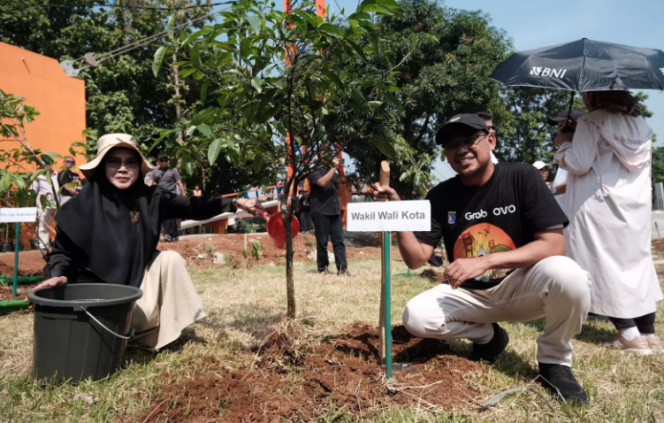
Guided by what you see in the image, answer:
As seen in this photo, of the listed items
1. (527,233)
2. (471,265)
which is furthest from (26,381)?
(527,233)

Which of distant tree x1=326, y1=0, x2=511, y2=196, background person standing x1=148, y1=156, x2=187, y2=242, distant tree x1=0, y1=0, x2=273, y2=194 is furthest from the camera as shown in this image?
distant tree x1=0, y1=0, x2=273, y2=194

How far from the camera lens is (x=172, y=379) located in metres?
2.24

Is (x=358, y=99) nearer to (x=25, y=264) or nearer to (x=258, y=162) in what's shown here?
(x=258, y=162)

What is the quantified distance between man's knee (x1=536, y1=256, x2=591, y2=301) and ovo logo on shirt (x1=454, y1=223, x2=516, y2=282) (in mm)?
246

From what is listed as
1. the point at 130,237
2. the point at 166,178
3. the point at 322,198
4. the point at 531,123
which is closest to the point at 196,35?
the point at 130,237

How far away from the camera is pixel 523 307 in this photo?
223 centimetres

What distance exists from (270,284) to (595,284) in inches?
129

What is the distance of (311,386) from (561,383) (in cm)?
115

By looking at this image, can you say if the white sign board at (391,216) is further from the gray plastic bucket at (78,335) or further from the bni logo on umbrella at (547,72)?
the bni logo on umbrella at (547,72)

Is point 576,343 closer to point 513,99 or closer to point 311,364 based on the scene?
point 311,364

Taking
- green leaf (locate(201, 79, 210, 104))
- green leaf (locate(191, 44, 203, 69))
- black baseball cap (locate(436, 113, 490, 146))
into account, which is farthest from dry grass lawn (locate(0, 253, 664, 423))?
green leaf (locate(191, 44, 203, 69))

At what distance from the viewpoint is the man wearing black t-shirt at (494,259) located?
6.64 feet

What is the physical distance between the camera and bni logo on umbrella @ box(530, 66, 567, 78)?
307cm

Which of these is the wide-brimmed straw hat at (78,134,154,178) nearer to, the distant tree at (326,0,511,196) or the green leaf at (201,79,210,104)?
the green leaf at (201,79,210,104)
